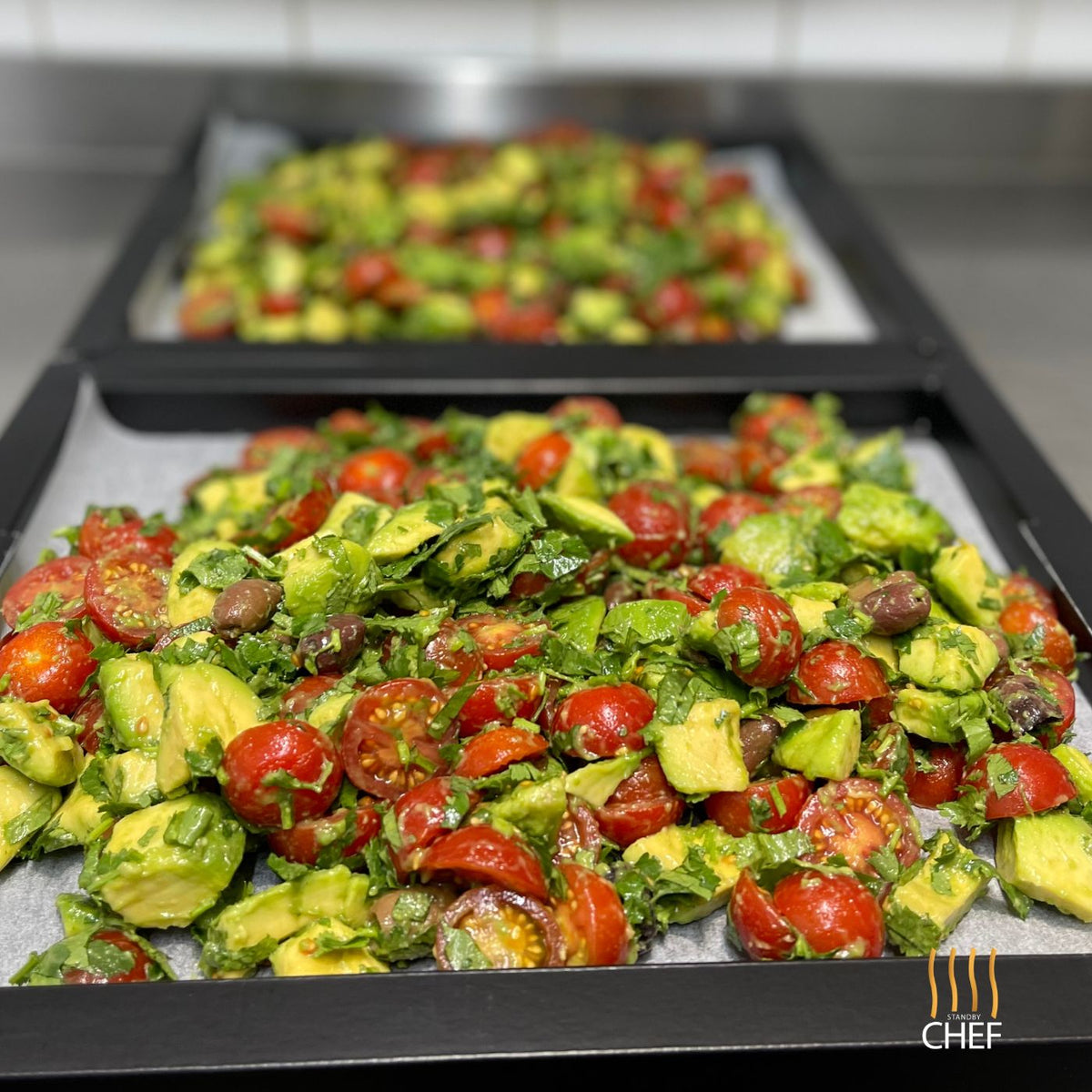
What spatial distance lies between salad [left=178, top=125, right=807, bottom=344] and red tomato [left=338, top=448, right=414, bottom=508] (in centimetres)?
55

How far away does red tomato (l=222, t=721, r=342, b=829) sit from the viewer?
103 cm

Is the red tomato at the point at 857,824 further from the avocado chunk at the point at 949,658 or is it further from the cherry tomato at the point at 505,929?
the cherry tomato at the point at 505,929

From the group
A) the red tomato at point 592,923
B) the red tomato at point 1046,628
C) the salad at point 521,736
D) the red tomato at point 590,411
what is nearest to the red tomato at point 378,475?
the salad at point 521,736

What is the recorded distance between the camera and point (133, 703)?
1.15 m

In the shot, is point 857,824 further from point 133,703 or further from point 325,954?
point 133,703

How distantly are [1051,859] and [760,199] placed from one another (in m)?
2.03

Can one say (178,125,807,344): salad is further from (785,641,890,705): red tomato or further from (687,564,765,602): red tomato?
(785,641,890,705): red tomato

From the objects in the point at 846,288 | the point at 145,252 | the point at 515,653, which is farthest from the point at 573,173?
the point at 515,653

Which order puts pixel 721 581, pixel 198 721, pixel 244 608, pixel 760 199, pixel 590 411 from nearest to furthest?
pixel 198 721 → pixel 244 608 → pixel 721 581 → pixel 590 411 → pixel 760 199

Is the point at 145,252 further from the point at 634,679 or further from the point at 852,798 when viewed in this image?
the point at 852,798

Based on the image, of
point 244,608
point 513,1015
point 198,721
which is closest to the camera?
point 513,1015

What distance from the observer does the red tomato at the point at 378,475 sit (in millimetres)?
1512

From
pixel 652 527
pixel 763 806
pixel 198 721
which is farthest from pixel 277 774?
pixel 652 527

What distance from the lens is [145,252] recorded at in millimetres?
2236
